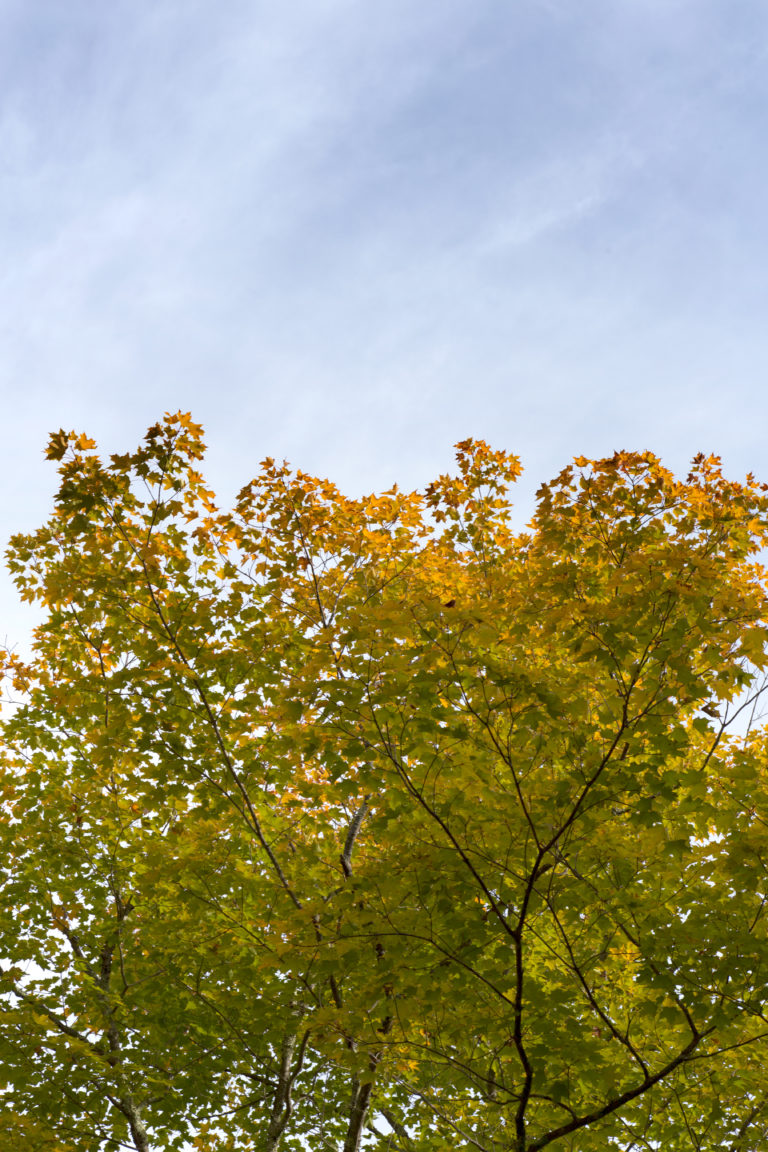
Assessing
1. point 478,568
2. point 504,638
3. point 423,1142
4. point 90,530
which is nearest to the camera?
point 504,638

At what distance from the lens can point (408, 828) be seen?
4.35 meters

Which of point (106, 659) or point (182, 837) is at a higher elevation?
point (106, 659)

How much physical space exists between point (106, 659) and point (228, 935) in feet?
8.28

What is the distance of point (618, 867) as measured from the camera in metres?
4.44

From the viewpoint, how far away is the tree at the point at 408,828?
412 centimetres

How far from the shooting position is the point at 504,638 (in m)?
4.82

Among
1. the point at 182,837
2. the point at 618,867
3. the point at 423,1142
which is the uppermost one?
the point at 182,837

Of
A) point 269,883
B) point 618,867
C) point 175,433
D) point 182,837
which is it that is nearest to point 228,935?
point 269,883

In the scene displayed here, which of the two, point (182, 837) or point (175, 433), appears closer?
point (175, 433)

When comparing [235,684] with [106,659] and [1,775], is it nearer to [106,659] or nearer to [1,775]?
[106,659]

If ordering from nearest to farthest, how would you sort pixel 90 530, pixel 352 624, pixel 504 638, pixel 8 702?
pixel 352 624, pixel 504 638, pixel 90 530, pixel 8 702

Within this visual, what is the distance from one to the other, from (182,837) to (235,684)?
1.87 metres

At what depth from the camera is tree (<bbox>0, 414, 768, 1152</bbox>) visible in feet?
13.5

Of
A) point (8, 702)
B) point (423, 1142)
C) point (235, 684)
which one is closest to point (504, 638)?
point (235, 684)
